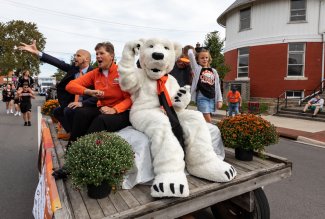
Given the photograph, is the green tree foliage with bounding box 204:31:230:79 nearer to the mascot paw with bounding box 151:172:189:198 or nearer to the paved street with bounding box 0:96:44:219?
the paved street with bounding box 0:96:44:219

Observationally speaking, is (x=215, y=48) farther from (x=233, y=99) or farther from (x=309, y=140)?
(x=309, y=140)

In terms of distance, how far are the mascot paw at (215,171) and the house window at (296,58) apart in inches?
677

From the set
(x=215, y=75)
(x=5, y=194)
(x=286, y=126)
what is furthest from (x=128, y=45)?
(x=286, y=126)

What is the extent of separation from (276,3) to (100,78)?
57.8 feet

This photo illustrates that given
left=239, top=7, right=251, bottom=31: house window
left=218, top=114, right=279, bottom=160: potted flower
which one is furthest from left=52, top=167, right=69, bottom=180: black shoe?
left=239, top=7, right=251, bottom=31: house window

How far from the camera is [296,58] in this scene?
58.2 ft

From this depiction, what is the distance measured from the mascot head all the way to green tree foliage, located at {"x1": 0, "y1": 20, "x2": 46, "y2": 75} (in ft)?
163

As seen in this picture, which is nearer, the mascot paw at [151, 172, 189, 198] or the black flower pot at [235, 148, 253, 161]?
the mascot paw at [151, 172, 189, 198]

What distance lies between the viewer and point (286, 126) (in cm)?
1175

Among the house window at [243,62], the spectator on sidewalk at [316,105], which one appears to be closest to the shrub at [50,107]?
the spectator on sidewalk at [316,105]

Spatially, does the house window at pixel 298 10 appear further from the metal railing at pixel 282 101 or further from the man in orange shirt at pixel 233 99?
the man in orange shirt at pixel 233 99

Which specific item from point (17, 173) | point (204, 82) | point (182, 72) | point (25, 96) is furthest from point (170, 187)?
point (25, 96)

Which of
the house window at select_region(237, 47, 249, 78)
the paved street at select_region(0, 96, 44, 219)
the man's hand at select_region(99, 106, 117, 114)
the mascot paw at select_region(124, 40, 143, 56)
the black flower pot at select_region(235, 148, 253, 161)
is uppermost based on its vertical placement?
the house window at select_region(237, 47, 249, 78)

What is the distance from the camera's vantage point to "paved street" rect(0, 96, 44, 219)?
390cm
